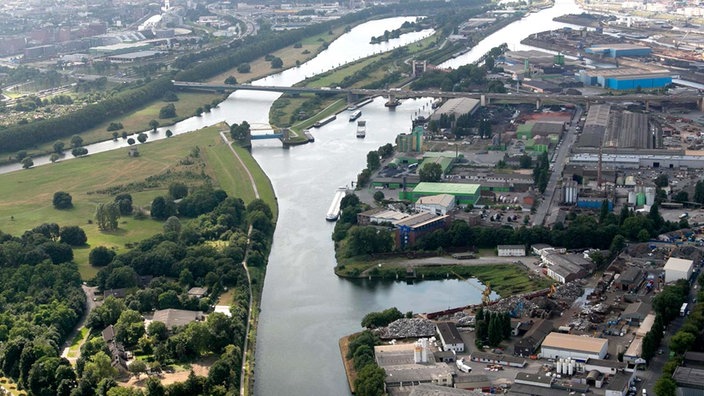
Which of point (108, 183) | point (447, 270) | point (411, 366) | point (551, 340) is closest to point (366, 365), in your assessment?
point (411, 366)

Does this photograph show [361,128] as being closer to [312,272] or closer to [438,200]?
[438,200]

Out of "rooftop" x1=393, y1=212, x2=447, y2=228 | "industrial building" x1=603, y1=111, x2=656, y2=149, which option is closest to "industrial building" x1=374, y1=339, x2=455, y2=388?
"rooftop" x1=393, y1=212, x2=447, y2=228

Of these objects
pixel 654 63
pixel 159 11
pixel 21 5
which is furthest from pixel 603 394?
pixel 21 5

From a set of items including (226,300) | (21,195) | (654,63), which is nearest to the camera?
(226,300)

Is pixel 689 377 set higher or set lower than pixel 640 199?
higher

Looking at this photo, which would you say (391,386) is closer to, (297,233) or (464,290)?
(464,290)

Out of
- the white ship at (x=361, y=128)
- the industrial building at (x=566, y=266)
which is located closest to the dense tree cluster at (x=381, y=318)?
the industrial building at (x=566, y=266)
